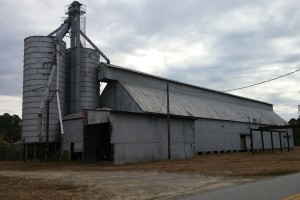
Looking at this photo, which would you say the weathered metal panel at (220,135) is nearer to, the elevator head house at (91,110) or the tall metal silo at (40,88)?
the elevator head house at (91,110)

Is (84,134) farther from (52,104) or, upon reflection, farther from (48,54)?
(48,54)

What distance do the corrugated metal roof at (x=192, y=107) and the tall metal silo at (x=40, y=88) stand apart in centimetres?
904

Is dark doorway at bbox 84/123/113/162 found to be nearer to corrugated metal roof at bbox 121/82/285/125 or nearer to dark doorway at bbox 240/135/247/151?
corrugated metal roof at bbox 121/82/285/125

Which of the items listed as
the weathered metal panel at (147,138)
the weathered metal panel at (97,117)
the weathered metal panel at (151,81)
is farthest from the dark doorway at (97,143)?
the weathered metal panel at (151,81)

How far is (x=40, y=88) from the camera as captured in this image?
4462cm

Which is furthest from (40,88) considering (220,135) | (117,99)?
(220,135)

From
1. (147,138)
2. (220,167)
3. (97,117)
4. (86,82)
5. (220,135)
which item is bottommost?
(220,167)

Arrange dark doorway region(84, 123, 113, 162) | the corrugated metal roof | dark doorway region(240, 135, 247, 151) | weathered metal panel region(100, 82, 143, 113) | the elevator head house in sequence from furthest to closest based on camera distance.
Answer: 1. dark doorway region(240, 135, 247, 151)
2. the corrugated metal roof
3. weathered metal panel region(100, 82, 143, 113)
4. dark doorway region(84, 123, 113, 162)
5. the elevator head house

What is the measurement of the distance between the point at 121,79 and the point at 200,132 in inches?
578

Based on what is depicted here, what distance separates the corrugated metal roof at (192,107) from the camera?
47344 mm

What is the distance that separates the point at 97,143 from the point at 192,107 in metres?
20.3

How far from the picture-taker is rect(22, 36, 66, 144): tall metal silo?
44.3m

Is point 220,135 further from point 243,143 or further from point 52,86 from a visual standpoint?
point 52,86

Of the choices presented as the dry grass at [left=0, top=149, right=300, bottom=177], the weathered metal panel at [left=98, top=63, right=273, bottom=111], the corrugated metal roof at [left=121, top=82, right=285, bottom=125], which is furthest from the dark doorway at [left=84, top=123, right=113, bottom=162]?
the weathered metal panel at [left=98, top=63, right=273, bottom=111]
